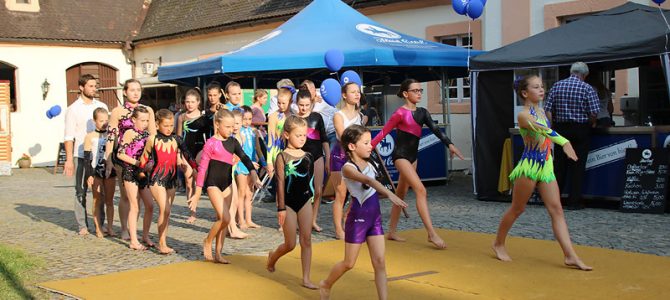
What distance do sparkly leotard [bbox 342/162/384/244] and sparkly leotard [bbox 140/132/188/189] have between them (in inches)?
125

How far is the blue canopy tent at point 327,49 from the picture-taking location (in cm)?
1491

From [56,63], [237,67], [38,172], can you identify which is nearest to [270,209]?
[237,67]

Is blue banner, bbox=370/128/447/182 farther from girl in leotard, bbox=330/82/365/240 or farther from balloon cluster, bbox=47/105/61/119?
balloon cluster, bbox=47/105/61/119

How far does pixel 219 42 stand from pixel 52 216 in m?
15.7

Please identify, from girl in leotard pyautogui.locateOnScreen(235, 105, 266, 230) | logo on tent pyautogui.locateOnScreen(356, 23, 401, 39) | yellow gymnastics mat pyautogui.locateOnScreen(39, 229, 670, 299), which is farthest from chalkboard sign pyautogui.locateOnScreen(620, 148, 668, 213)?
logo on tent pyautogui.locateOnScreen(356, 23, 401, 39)

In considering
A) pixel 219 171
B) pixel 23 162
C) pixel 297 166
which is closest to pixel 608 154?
pixel 219 171

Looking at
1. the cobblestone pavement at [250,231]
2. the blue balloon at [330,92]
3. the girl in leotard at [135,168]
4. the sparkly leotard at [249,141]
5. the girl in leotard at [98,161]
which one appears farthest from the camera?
the blue balloon at [330,92]

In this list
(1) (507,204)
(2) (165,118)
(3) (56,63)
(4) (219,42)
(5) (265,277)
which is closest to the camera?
(5) (265,277)

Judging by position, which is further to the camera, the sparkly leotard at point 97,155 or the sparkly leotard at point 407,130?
the sparkly leotard at point 97,155

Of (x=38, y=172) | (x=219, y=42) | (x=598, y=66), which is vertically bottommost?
(x=38, y=172)

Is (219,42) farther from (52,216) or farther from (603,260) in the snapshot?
(603,260)

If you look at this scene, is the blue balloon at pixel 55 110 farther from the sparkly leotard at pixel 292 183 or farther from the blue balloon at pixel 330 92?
the sparkly leotard at pixel 292 183

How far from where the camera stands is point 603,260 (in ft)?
25.7

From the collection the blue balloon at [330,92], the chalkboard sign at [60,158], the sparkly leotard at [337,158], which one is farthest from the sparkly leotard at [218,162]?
the chalkboard sign at [60,158]
